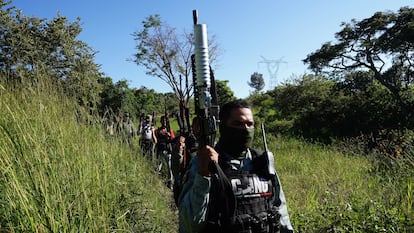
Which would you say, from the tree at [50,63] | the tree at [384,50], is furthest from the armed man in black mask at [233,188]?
the tree at [384,50]

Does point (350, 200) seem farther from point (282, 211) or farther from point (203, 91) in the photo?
point (203, 91)

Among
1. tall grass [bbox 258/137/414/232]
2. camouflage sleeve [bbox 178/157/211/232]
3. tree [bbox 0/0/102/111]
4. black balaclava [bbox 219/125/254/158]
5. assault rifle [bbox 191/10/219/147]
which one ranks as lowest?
tall grass [bbox 258/137/414/232]

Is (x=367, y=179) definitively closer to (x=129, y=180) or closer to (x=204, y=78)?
(x=129, y=180)

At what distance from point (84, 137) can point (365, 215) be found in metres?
2.81

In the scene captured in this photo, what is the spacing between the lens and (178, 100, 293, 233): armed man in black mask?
1.55 meters

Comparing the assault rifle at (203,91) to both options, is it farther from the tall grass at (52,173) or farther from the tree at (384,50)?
the tree at (384,50)

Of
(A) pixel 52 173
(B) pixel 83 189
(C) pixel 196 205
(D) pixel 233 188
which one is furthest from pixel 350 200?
(A) pixel 52 173

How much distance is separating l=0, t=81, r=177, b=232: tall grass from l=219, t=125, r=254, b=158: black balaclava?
0.88m

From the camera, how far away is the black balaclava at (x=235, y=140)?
1.84 m

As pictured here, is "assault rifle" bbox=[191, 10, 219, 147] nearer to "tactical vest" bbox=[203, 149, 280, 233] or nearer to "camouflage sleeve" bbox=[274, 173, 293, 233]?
"tactical vest" bbox=[203, 149, 280, 233]

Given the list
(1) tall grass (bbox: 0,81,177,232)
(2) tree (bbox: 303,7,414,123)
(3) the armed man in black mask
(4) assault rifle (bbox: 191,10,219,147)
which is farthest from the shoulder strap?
(2) tree (bbox: 303,7,414,123)

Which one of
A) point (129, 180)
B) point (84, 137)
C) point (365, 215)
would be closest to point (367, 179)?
point (365, 215)

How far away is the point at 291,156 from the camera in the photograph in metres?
8.18

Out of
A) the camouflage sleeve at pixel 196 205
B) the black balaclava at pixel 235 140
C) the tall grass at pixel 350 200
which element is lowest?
the tall grass at pixel 350 200
